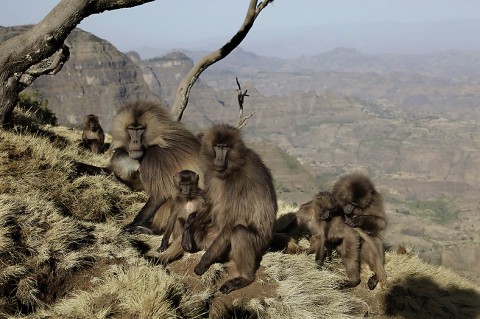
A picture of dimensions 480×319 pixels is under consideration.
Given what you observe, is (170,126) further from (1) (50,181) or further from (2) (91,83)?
(2) (91,83)

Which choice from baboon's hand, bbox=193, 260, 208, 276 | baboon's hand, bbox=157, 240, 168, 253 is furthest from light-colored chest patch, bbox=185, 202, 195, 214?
baboon's hand, bbox=193, 260, 208, 276

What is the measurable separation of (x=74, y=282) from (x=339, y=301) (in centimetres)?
298

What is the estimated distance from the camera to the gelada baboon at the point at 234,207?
4.96 meters

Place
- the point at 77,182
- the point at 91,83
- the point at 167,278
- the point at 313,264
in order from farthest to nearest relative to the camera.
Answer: the point at 91,83 → the point at 77,182 → the point at 313,264 → the point at 167,278

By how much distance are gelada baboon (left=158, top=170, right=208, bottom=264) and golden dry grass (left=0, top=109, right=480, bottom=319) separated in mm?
384

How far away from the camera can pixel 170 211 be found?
6082mm

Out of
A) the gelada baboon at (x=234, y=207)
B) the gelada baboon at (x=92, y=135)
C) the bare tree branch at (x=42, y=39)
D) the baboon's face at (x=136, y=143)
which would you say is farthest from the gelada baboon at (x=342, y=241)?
the gelada baboon at (x=92, y=135)

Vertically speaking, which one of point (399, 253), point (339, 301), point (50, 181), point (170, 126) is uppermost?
point (170, 126)

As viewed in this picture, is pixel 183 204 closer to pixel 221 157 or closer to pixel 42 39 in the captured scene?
pixel 221 157

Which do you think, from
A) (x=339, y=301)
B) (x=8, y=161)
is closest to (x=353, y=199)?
(x=339, y=301)

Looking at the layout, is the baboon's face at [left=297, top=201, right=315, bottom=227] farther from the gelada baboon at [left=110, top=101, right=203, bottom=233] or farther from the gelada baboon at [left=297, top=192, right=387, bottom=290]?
the gelada baboon at [left=110, top=101, right=203, bottom=233]

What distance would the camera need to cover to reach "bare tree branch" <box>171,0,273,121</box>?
9.58 meters

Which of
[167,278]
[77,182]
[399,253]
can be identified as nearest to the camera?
[167,278]

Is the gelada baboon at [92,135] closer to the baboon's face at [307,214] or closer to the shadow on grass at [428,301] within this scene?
the baboon's face at [307,214]
